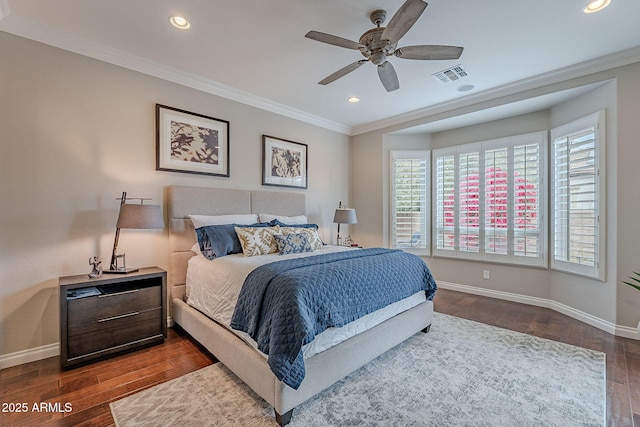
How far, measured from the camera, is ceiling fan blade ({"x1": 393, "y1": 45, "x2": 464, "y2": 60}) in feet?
7.13

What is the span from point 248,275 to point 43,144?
218 cm

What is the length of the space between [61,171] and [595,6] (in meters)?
4.62

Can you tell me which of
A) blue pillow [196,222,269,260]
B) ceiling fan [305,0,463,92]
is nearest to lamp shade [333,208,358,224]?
blue pillow [196,222,269,260]

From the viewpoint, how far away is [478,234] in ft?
14.8

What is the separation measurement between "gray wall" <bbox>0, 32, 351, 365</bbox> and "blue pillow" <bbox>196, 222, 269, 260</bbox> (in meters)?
0.53

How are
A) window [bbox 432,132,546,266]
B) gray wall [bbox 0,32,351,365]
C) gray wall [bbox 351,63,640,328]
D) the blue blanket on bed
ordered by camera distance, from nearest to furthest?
the blue blanket on bed < gray wall [bbox 0,32,351,365] < gray wall [bbox 351,63,640,328] < window [bbox 432,132,546,266]

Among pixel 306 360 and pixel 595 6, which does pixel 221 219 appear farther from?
pixel 595 6

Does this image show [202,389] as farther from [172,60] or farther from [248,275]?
[172,60]

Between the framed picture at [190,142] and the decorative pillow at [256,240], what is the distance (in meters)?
0.99

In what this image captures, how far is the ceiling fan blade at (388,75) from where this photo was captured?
98.9 inches

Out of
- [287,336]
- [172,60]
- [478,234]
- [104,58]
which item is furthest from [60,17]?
[478,234]

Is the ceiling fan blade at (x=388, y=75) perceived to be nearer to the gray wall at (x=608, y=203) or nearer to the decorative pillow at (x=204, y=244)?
the gray wall at (x=608, y=203)

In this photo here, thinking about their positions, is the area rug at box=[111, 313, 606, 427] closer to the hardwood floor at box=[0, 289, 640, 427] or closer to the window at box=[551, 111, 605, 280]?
the hardwood floor at box=[0, 289, 640, 427]

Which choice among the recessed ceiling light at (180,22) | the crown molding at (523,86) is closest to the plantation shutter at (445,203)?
the crown molding at (523,86)
